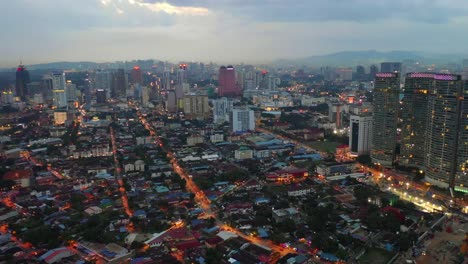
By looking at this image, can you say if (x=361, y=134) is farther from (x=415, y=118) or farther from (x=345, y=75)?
(x=345, y=75)

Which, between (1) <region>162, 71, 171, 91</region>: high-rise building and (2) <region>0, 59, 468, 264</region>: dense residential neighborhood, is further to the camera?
(1) <region>162, 71, 171, 91</region>: high-rise building

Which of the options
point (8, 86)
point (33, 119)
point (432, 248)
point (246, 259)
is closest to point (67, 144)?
point (33, 119)

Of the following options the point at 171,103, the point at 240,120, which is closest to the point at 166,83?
the point at 171,103

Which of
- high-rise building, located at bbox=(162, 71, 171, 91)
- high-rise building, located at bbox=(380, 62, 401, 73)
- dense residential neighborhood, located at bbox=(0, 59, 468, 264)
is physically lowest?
dense residential neighborhood, located at bbox=(0, 59, 468, 264)

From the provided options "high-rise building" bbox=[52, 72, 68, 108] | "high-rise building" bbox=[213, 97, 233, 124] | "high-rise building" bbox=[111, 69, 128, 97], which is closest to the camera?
"high-rise building" bbox=[213, 97, 233, 124]

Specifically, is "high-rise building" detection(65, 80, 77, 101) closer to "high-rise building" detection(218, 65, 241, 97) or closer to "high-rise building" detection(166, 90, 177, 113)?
"high-rise building" detection(166, 90, 177, 113)

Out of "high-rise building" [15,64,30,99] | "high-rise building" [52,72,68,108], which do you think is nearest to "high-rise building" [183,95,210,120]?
"high-rise building" [52,72,68,108]
